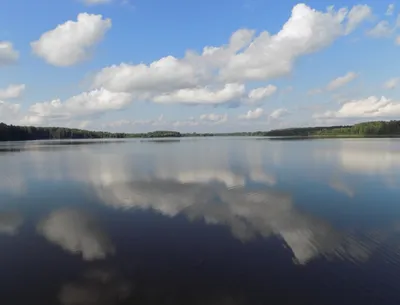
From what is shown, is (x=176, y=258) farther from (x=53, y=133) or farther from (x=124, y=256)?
(x=53, y=133)

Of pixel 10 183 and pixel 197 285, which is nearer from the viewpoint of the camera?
pixel 197 285

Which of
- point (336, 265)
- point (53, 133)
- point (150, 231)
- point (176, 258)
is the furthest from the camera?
point (53, 133)

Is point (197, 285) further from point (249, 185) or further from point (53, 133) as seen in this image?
point (53, 133)

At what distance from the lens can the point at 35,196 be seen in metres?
17.8

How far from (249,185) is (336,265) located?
40.0ft

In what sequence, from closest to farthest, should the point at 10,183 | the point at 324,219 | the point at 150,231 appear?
the point at 150,231 → the point at 324,219 → the point at 10,183

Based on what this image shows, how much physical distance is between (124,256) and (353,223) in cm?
807

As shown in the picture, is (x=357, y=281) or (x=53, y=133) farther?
(x=53, y=133)

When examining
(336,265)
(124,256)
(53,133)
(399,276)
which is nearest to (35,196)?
(124,256)

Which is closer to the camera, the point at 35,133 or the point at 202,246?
the point at 202,246

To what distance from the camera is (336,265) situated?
8078 millimetres

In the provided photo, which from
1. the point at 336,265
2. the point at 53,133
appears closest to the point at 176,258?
the point at 336,265

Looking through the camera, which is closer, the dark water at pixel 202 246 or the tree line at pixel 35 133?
the dark water at pixel 202 246

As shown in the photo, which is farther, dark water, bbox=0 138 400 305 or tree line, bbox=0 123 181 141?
tree line, bbox=0 123 181 141
